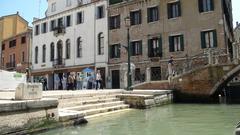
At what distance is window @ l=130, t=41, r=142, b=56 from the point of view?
25547 millimetres

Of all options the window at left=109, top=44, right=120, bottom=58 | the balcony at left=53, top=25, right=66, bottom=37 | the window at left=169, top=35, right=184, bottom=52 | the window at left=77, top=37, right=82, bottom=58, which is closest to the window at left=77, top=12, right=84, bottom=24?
the window at left=77, top=37, right=82, bottom=58

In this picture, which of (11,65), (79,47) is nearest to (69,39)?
(79,47)

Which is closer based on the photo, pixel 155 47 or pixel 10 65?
pixel 155 47

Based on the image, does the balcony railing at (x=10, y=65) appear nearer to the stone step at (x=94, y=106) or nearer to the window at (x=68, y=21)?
the window at (x=68, y=21)

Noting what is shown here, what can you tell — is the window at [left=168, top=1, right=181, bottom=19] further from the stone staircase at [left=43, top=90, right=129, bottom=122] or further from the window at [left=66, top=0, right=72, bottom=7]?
the window at [left=66, top=0, right=72, bottom=7]

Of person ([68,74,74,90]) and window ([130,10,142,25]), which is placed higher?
window ([130,10,142,25])

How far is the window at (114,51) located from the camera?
27.1m

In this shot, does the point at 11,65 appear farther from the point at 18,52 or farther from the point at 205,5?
the point at 205,5

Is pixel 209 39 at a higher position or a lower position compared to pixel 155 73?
higher

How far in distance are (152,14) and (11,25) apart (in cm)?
2746

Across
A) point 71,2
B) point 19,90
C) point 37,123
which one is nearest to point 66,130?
point 37,123

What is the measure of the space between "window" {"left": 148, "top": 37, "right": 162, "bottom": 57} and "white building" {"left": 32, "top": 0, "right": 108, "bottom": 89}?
478 cm

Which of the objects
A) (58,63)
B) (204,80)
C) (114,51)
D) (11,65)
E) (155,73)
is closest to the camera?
(204,80)

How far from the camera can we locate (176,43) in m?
23.5
